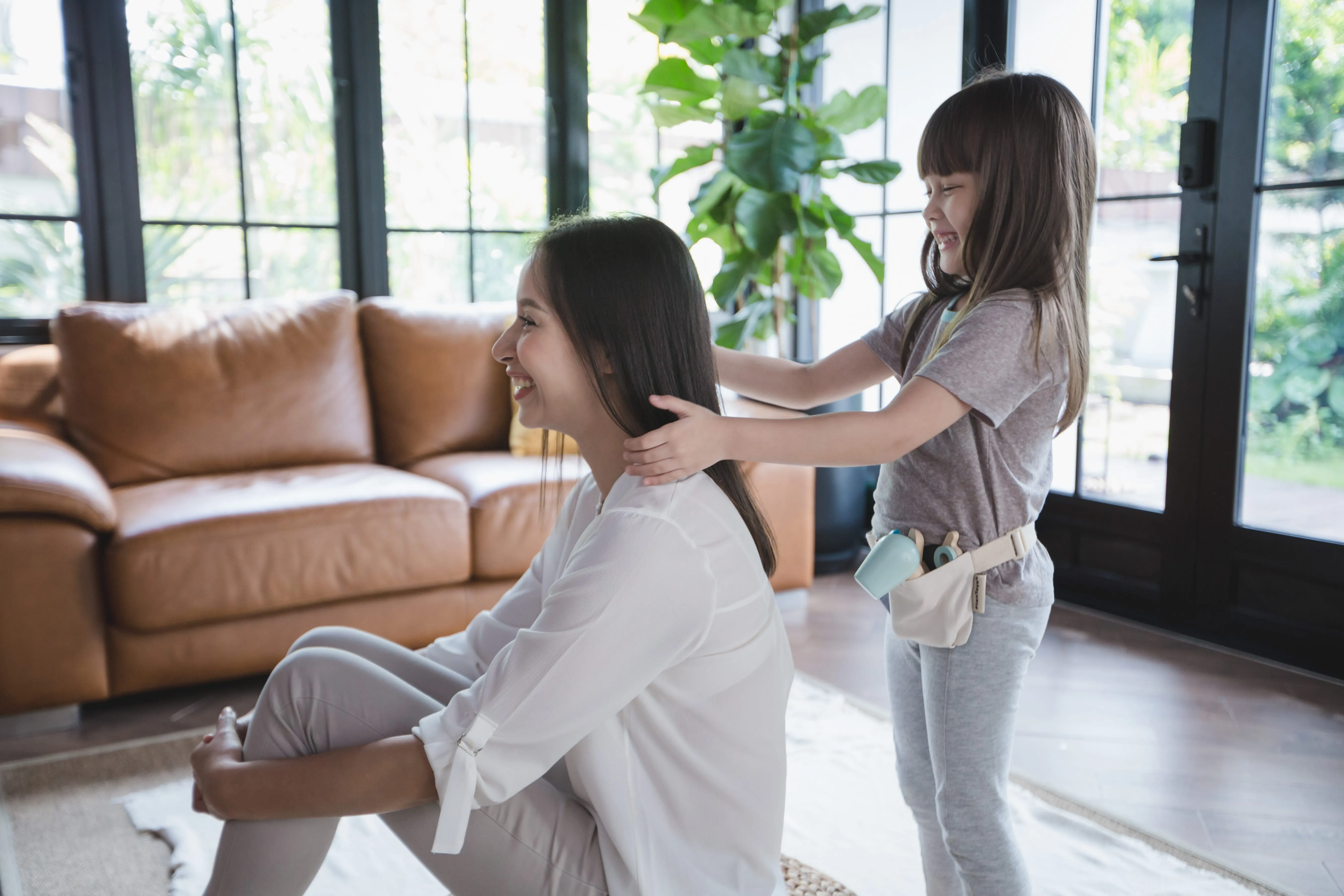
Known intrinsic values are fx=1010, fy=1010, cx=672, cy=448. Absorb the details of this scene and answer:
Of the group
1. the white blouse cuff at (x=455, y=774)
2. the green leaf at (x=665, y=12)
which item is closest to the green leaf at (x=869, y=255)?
the green leaf at (x=665, y=12)

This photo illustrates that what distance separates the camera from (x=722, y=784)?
988mm

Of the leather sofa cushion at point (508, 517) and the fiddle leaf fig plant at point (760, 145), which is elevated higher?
the fiddle leaf fig plant at point (760, 145)

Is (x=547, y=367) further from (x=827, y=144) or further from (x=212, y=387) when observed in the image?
(x=827, y=144)

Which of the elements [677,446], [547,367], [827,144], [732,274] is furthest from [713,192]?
[677,446]

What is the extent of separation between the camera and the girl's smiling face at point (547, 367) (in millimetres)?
1050

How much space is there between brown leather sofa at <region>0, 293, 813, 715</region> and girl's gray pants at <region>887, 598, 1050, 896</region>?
2.71 feet

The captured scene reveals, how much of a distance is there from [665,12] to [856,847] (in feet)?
8.73

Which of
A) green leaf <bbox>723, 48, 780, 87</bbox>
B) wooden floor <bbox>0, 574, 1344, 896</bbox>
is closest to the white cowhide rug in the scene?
wooden floor <bbox>0, 574, 1344, 896</bbox>

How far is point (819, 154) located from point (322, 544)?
2003 mm

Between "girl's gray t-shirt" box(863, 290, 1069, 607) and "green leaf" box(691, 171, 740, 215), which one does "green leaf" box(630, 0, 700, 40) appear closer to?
"green leaf" box(691, 171, 740, 215)

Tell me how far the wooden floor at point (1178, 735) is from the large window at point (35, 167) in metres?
2.47

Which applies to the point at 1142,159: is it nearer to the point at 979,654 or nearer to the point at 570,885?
the point at 979,654

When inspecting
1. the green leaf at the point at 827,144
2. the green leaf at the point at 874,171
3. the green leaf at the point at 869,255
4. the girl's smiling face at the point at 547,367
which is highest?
the green leaf at the point at 827,144

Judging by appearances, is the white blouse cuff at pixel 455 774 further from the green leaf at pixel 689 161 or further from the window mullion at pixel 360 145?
the window mullion at pixel 360 145
